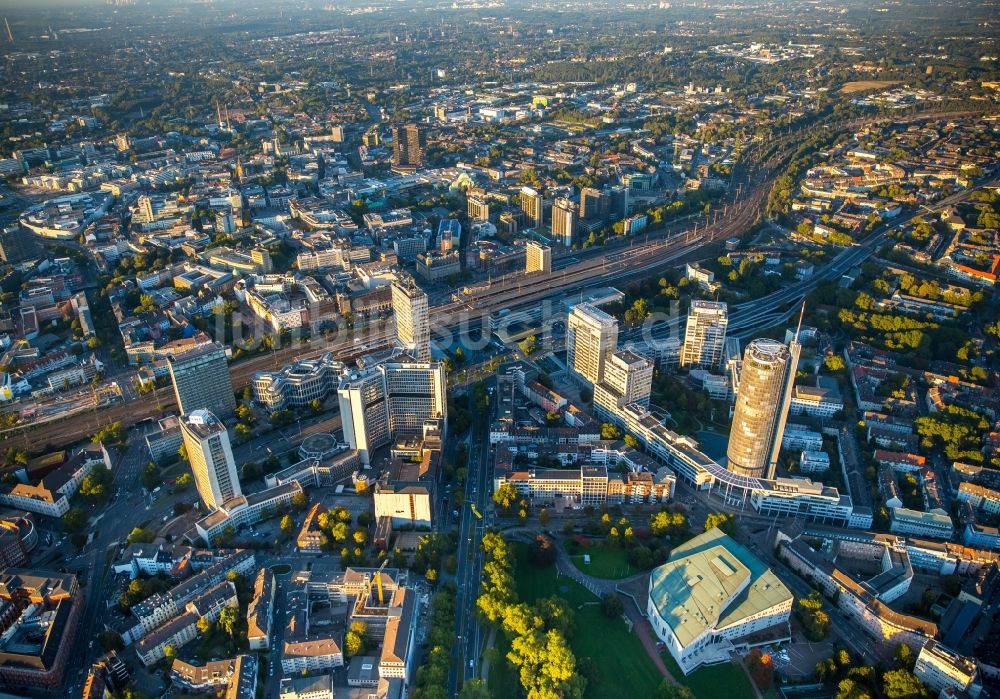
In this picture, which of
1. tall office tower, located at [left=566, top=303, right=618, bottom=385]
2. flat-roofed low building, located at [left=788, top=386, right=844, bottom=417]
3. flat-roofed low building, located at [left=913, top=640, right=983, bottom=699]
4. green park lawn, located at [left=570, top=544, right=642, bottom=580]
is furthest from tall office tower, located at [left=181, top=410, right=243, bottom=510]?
flat-roofed low building, located at [left=788, top=386, right=844, bottom=417]

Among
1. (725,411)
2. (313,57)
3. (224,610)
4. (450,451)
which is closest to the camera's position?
(224,610)

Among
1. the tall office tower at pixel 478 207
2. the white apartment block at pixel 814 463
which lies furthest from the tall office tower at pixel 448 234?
the white apartment block at pixel 814 463

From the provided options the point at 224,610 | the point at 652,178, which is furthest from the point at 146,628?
the point at 652,178

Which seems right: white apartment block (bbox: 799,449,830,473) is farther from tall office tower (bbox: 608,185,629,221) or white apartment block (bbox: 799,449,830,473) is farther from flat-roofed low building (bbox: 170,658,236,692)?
tall office tower (bbox: 608,185,629,221)

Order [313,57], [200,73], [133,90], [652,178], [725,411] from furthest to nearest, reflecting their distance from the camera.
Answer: [313,57] → [200,73] → [133,90] → [652,178] → [725,411]

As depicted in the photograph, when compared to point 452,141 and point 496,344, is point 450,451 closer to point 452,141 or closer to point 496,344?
point 496,344

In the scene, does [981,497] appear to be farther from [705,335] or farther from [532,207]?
[532,207]

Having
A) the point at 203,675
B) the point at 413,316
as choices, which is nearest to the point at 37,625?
the point at 203,675
